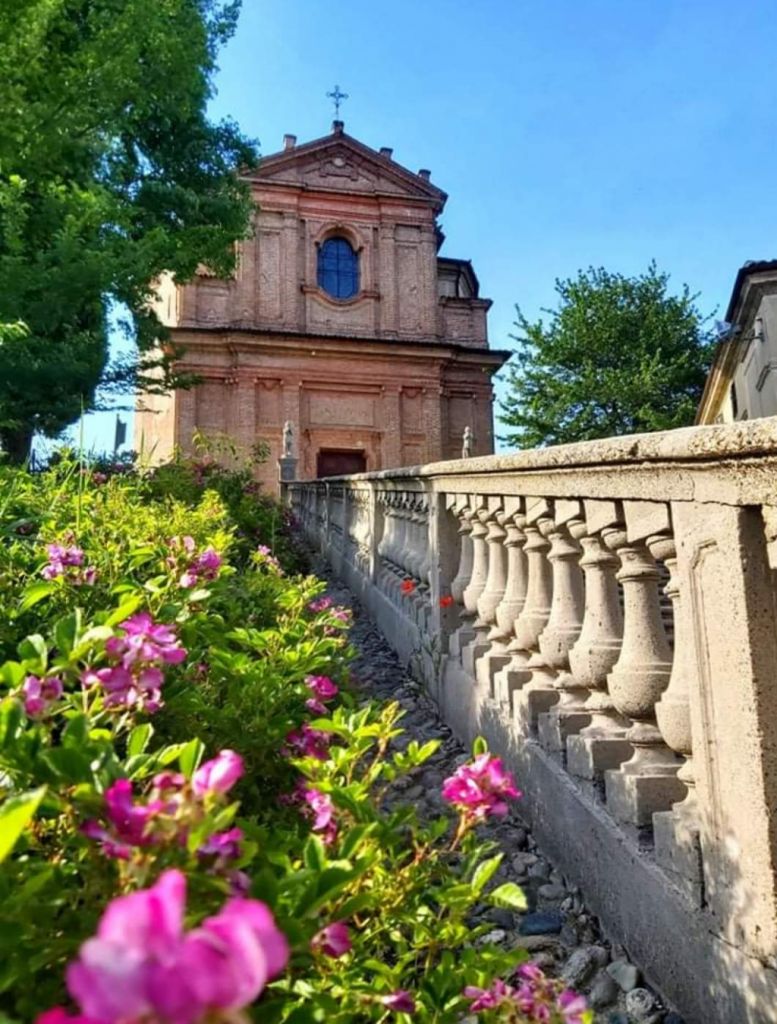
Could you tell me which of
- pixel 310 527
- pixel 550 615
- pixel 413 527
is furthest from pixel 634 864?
pixel 310 527

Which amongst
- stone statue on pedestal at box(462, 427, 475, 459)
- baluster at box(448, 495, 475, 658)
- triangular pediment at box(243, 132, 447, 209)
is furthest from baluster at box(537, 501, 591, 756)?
triangular pediment at box(243, 132, 447, 209)

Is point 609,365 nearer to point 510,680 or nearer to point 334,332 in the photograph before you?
point 334,332

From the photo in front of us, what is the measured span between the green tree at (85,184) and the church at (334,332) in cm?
688

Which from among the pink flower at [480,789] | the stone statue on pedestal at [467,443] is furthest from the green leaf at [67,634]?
the stone statue on pedestal at [467,443]

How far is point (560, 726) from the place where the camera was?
2.04 m

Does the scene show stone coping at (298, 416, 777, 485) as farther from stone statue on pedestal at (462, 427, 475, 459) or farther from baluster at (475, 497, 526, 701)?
stone statue on pedestal at (462, 427, 475, 459)

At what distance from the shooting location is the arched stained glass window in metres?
21.3

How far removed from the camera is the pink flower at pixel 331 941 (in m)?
0.72

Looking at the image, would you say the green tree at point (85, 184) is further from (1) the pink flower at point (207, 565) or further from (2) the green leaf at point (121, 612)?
(2) the green leaf at point (121, 612)

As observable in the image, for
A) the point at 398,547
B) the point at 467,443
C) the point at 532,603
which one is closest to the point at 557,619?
the point at 532,603

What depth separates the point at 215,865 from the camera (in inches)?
22.9

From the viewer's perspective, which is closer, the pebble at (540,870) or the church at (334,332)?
the pebble at (540,870)

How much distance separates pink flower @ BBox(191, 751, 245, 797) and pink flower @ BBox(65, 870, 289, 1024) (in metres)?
0.21

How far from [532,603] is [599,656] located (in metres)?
0.54
